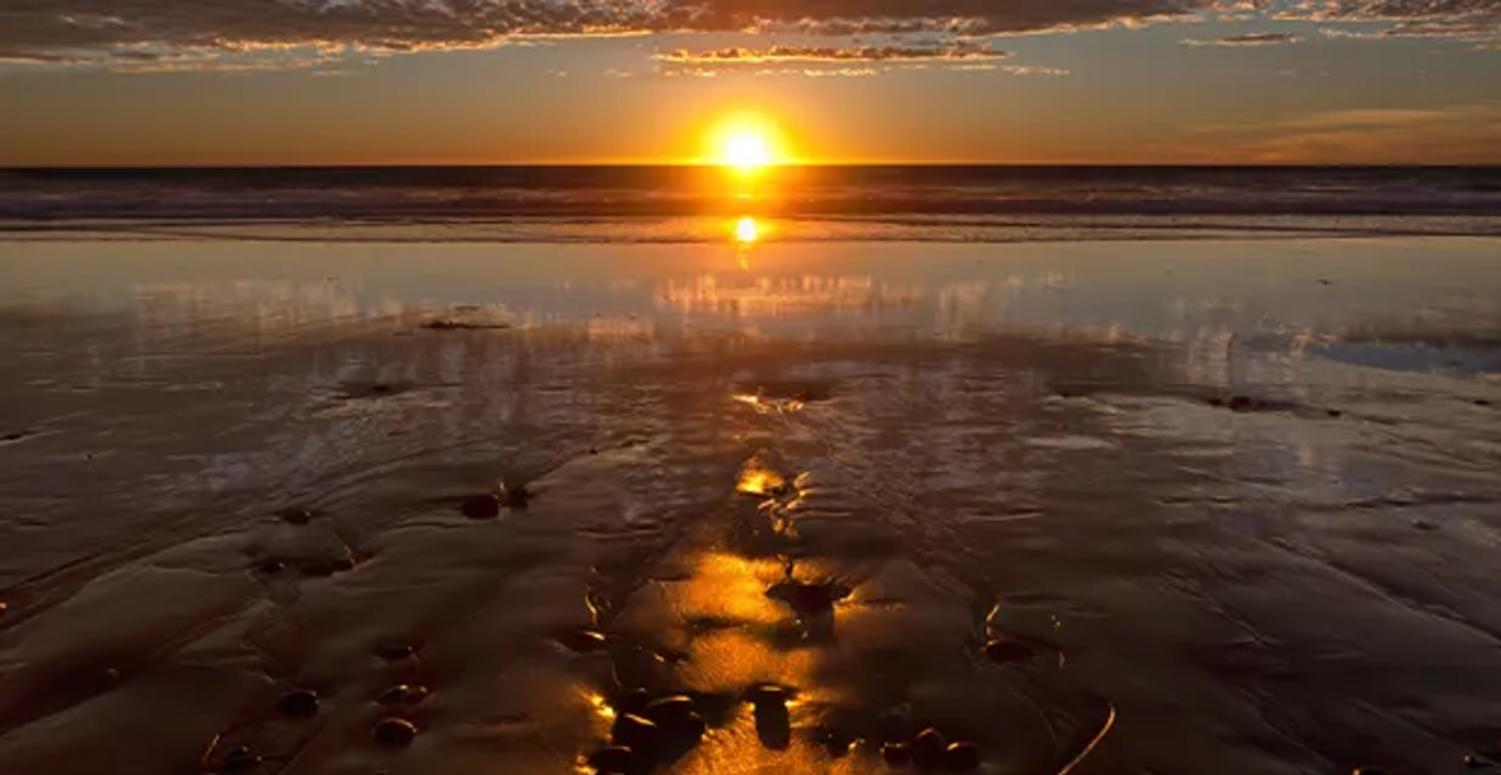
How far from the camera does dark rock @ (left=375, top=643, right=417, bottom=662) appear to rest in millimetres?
4741

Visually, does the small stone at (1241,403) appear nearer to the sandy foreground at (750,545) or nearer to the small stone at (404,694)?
the sandy foreground at (750,545)

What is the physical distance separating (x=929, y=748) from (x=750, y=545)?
2272 millimetres

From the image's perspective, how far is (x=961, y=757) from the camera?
390cm

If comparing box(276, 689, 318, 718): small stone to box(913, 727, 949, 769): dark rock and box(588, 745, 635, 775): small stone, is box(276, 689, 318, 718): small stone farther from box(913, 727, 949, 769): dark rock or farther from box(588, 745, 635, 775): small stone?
box(913, 727, 949, 769): dark rock

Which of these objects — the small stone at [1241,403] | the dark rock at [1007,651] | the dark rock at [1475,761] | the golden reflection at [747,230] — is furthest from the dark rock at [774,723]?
the golden reflection at [747,230]

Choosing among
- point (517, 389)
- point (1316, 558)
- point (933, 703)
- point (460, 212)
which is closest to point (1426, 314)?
point (1316, 558)

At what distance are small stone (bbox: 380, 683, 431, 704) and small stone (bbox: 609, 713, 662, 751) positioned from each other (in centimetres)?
83

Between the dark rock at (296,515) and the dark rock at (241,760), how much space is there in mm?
2672

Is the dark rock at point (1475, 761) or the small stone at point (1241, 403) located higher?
the small stone at point (1241, 403)

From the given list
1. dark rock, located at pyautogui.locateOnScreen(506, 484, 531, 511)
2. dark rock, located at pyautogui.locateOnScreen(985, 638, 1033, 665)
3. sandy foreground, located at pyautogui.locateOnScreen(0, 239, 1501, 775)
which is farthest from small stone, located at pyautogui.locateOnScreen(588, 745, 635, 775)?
dark rock, located at pyautogui.locateOnScreen(506, 484, 531, 511)

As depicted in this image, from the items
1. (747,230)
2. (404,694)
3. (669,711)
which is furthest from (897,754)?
(747,230)

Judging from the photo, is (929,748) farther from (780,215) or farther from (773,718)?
(780,215)

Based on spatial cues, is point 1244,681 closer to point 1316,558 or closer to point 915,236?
point 1316,558

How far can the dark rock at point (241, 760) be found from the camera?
382 cm
